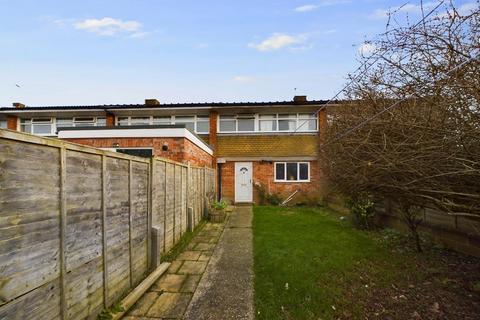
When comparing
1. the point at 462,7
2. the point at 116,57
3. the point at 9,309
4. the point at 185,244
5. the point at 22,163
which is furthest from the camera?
the point at 116,57

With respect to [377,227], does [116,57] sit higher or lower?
higher

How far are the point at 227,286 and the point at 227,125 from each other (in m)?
12.9

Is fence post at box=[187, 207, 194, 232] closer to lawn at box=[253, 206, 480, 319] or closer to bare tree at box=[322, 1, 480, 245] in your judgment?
lawn at box=[253, 206, 480, 319]

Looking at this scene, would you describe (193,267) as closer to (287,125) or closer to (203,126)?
(203,126)

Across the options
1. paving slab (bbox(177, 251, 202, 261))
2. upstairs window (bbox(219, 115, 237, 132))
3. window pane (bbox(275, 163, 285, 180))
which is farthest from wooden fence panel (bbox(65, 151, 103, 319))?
upstairs window (bbox(219, 115, 237, 132))

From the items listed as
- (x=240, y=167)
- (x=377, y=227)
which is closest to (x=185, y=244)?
(x=377, y=227)

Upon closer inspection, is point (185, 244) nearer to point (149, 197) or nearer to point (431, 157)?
point (149, 197)

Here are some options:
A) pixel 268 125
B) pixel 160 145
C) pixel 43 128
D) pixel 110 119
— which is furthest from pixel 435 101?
pixel 43 128

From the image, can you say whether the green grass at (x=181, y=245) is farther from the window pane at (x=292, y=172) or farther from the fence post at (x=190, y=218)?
the window pane at (x=292, y=172)

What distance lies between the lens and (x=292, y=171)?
16.4m

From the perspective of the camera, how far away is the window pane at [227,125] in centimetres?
1697

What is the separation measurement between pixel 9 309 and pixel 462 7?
4851mm

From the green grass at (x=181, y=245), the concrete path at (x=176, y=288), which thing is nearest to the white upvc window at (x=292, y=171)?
the green grass at (x=181, y=245)

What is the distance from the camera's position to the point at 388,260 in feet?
19.8
